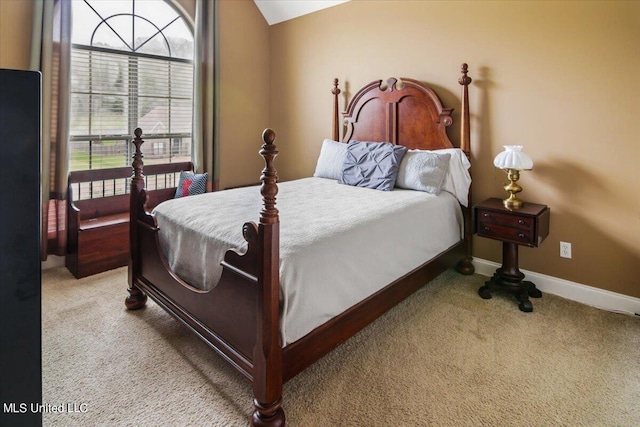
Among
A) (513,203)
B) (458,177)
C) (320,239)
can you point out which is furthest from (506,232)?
(320,239)

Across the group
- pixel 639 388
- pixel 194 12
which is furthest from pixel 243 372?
pixel 194 12

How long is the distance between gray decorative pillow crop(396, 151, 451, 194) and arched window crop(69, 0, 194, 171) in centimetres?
247

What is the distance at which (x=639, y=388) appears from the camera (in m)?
1.75

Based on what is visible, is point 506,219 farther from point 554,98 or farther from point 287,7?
point 287,7

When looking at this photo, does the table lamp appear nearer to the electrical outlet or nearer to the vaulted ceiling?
the electrical outlet

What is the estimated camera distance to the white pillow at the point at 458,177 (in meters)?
2.94

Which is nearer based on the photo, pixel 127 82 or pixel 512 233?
pixel 512 233

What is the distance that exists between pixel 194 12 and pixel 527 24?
321 centimetres

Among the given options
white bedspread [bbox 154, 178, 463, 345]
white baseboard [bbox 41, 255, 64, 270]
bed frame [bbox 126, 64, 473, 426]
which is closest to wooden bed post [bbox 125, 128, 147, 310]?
bed frame [bbox 126, 64, 473, 426]

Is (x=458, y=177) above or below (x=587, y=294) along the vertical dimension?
above

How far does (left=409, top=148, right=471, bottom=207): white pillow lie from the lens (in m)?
2.94

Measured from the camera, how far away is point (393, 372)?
6.15 ft

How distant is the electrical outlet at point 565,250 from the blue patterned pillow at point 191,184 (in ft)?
10.6

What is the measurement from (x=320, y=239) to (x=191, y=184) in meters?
2.46
